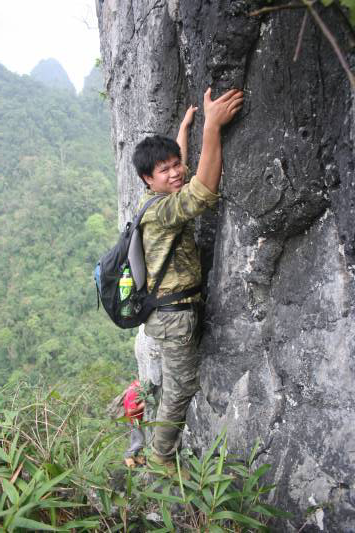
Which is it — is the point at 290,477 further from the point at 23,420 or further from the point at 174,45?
the point at 174,45

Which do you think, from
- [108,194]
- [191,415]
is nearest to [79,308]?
[108,194]

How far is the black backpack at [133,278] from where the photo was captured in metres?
2.46

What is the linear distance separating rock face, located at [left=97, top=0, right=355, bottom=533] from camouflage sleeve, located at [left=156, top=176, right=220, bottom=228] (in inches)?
11.9

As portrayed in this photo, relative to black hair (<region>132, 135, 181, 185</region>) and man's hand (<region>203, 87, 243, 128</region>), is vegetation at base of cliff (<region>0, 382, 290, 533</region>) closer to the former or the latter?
black hair (<region>132, 135, 181, 185</region>)

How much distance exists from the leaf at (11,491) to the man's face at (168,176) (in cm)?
158

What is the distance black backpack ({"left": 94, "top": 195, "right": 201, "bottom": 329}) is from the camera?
2463mm

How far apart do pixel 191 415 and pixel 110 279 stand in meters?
1.24

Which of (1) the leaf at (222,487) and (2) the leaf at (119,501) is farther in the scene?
(2) the leaf at (119,501)

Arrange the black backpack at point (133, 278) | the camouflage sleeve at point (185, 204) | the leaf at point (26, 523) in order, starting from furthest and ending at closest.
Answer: the black backpack at point (133, 278)
the camouflage sleeve at point (185, 204)
the leaf at point (26, 523)

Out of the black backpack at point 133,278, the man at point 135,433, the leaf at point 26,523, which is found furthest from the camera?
the man at point 135,433

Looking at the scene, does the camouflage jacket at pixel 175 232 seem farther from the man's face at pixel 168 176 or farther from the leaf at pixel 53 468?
the leaf at pixel 53 468

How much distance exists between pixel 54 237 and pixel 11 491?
98.8 ft

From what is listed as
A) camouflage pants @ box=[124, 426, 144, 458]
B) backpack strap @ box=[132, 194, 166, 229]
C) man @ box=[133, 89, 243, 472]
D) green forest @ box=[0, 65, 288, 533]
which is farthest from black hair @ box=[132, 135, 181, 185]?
camouflage pants @ box=[124, 426, 144, 458]

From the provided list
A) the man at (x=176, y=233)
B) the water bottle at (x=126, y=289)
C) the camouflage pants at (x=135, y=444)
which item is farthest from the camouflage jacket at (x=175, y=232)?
the camouflage pants at (x=135, y=444)
